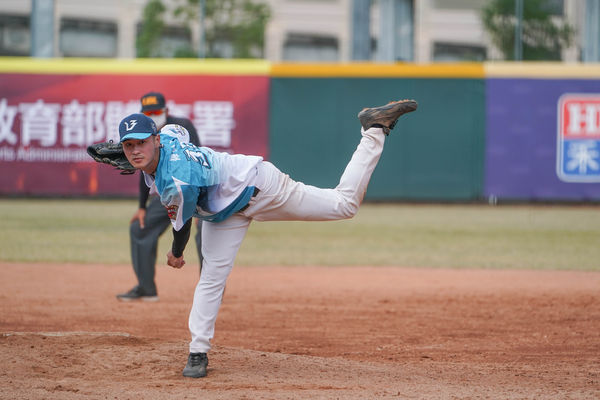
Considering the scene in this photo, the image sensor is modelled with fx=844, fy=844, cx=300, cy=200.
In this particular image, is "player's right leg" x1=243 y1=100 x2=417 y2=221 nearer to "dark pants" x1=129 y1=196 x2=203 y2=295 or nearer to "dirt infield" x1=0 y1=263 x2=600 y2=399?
"dirt infield" x1=0 y1=263 x2=600 y2=399

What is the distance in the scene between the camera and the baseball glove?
4508 mm

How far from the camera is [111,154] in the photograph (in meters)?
4.53

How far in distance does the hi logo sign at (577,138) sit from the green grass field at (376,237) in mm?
754

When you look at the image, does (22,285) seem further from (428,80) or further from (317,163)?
(428,80)

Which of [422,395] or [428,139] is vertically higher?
[428,139]

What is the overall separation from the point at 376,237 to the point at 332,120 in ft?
16.9

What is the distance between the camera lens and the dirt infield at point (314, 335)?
4.53 meters

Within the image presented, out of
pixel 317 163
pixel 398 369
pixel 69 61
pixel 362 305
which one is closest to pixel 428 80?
pixel 317 163

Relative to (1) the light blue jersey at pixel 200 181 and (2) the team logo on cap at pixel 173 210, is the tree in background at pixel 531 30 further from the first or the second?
(2) the team logo on cap at pixel 173 210

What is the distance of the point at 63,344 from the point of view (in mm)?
5332

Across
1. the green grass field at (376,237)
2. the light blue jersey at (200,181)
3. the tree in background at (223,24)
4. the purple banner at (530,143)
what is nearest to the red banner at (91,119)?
the green grass field at (376,237)

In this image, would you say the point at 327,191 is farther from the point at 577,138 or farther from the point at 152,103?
the point at 577,138

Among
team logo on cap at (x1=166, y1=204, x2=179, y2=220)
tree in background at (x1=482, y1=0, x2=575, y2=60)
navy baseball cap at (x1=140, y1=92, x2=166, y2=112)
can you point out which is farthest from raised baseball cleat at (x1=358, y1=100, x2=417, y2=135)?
tree in background at (x1=482, y1=0, x2=575, y2=60)

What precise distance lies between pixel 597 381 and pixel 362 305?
3128 millimetres
